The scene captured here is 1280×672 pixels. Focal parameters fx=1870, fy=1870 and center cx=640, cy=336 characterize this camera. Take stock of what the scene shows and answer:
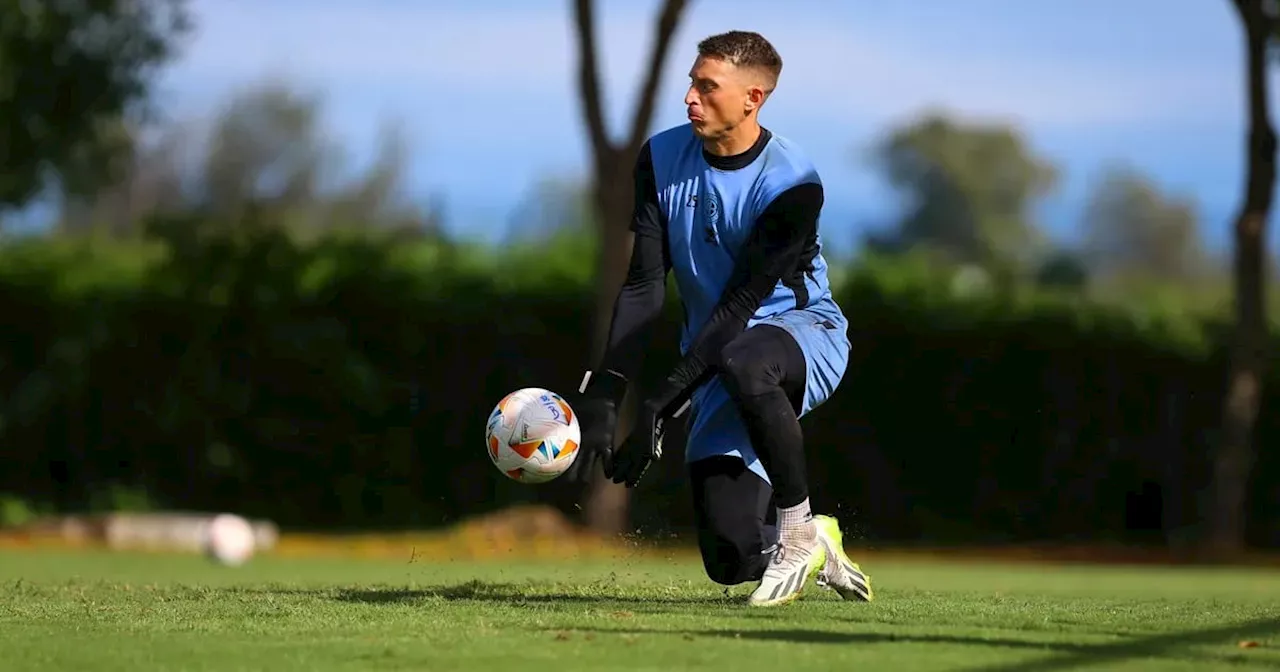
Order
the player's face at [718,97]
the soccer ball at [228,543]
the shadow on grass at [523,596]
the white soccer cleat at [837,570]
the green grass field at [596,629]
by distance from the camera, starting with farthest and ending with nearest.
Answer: the soccer ball at [228,543], the shadow on grass at [523,596], the white soccer cleat at [837,570], the player's face at [718,97], the green grass field at [596,629]

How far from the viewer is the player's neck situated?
7805mm

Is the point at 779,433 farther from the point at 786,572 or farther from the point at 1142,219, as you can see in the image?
the point at 1142,219

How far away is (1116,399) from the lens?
64.8 feet

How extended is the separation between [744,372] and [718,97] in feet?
3.80

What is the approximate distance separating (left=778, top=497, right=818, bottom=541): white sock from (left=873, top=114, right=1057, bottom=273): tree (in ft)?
229

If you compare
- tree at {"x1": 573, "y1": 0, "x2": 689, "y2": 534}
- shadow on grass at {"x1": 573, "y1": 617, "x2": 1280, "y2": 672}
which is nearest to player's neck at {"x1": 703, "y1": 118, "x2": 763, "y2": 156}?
shadow on grass at {"x1": 573, "y1": 617, "x2": 1280, "y2": 672}

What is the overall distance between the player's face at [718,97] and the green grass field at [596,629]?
2000mm

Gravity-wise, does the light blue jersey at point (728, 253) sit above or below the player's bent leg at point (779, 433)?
above

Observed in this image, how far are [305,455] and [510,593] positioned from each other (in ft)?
38.3

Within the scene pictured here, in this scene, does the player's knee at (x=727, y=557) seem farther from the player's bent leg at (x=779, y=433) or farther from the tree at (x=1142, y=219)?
the tree at (x=1142, y=219)

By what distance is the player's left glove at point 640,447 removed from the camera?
7.57m

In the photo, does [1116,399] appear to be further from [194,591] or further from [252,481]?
[194,591]

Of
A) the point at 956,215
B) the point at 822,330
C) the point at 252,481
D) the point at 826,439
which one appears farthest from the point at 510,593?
the point at 956,215

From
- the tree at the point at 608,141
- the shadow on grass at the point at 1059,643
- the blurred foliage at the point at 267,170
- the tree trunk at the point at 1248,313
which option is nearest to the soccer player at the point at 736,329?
the shadow on grass at the point at 1059,643
